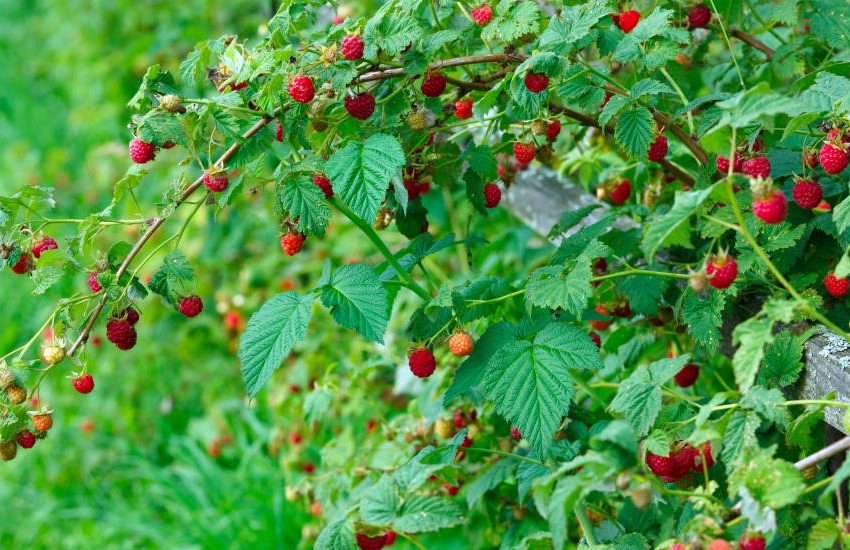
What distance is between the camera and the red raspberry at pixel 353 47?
4.75ft

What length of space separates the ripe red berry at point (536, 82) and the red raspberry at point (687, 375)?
636 mm

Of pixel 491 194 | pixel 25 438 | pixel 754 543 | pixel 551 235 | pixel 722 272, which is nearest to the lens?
pixel 754 543

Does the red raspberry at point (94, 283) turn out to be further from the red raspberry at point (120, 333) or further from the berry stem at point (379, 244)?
the berry stem at point (379, 244)

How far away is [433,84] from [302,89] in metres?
0.23

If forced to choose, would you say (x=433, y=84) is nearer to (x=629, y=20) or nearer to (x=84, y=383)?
(x=629, y=20)

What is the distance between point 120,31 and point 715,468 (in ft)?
16.1

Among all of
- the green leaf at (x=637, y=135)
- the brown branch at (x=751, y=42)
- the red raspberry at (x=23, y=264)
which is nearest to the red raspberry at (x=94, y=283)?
the red raspberry at (x=23, y=264)

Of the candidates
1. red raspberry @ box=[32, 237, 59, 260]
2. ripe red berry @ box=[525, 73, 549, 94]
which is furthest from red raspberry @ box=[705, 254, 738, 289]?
red raspberry @ box=[32, 237, 59, 260]

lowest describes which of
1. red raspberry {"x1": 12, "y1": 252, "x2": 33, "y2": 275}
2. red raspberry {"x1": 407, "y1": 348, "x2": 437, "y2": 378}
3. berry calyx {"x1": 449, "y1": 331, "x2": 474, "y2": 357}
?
red raspberry {"x1": 407, "y1": 348, "x2": 437, "y2": 378}

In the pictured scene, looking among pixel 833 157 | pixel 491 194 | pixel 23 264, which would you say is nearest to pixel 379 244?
pixel 491 194

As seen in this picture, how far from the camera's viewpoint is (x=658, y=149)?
1.58m

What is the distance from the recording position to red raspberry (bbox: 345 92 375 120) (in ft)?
4.94

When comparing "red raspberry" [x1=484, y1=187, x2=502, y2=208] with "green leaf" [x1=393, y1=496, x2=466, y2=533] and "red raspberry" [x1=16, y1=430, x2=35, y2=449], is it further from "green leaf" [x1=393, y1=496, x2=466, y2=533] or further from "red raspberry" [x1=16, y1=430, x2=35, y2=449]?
"red raspberry" [x1=16, y1=430, x2=35, y2=449]

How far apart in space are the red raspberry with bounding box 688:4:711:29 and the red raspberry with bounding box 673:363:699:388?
0.61 meters
